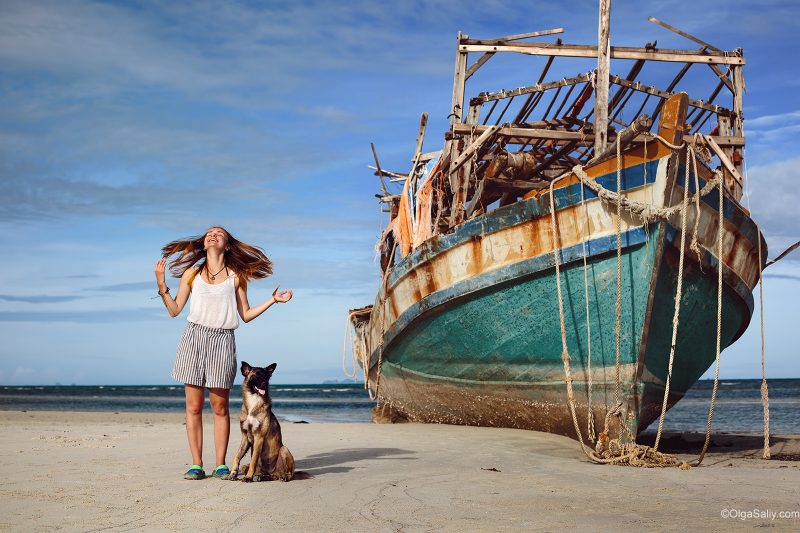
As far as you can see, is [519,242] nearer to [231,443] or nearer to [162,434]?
[231,443]

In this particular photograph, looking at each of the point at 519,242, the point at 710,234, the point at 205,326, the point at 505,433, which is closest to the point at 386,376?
the point at 505,433

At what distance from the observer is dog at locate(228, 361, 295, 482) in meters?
5.37

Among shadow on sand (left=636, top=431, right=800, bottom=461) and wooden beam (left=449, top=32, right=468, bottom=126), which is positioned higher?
wooden beam (left=449, top=32, right=468, bottom=126)

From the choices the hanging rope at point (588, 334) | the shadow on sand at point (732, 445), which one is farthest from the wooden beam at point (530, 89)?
the shadow on sand at point (732, 445)

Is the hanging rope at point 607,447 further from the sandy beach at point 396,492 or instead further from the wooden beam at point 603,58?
the wooden beam at point 603,58

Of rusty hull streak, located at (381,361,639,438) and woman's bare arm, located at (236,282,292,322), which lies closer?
woman's bare arm, located at (236,282,292,322)

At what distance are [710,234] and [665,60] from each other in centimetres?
370

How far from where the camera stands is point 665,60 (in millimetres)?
11312

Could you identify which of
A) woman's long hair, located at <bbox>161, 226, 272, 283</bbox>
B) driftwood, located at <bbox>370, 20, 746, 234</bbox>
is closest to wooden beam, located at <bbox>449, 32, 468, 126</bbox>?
driftwood, located at <bbox>370, 20, 746, 234</bbox>

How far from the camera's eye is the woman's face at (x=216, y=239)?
5.83 meters

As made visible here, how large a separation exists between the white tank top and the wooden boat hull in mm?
4094

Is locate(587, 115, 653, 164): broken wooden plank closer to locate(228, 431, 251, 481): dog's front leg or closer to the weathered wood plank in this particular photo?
the weathered wood plank

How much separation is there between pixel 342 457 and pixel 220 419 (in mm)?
1825

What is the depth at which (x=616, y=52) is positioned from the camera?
1106 cm
